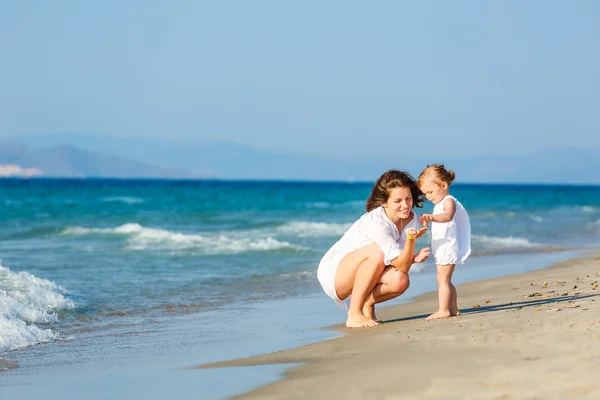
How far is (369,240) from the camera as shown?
6.53 meters

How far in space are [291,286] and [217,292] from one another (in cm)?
100

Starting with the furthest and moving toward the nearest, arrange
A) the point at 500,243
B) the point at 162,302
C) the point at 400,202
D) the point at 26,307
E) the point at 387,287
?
the point at 500,243
the point at 162,302
the point at 26,307
the point at 387,287
the point at 400,202

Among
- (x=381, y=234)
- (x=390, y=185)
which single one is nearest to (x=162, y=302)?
(x=381, y=234)

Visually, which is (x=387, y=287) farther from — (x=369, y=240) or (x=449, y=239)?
(x=449, y=239)

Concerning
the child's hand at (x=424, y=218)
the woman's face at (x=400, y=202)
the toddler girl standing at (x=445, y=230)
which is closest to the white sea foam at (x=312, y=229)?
the toddler girl standing at (x=445, y=230)

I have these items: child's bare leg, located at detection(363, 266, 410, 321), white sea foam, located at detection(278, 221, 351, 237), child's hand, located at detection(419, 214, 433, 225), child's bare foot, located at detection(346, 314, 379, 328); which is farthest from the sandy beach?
white sea foam, located at detection(278, 221, 351, 237)

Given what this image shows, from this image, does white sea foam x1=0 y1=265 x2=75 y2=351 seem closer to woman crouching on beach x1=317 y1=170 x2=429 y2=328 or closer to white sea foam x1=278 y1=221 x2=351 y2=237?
woman crouching on beach x1=317 y1=170 x2=429 y2=328

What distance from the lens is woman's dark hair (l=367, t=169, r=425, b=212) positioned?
20.8 feet

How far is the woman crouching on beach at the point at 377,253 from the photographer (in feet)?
20.8

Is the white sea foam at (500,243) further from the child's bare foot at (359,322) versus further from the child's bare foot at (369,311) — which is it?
the child's bare foot at (359,322)

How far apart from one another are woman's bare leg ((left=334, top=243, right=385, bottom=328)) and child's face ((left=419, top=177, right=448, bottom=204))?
547mm

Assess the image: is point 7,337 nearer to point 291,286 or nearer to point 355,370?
point 355,370

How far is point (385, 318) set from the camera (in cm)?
730

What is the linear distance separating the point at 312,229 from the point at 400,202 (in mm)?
17748
